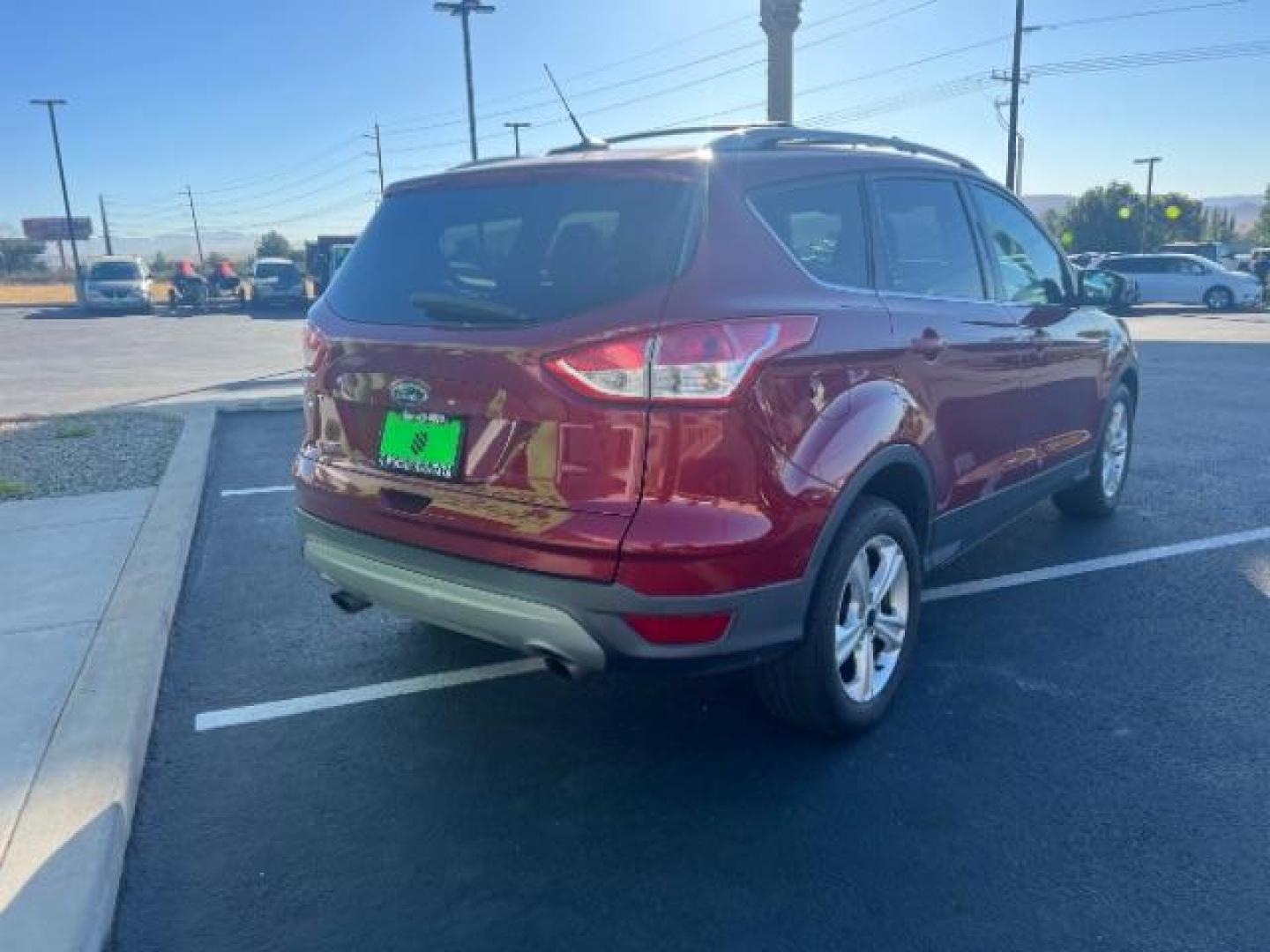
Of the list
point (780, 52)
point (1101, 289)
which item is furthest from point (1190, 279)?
point (1101, 289)

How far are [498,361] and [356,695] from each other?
165cm

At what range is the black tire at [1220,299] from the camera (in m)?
27.2

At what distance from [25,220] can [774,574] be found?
84.7 meters

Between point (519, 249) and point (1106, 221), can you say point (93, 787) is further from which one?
point (1106, 221)

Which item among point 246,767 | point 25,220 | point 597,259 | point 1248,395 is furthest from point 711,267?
point 25,220

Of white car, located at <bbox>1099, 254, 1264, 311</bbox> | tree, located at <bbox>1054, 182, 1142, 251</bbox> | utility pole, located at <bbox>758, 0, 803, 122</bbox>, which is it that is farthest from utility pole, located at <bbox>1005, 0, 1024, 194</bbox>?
tree, located at <bbox>1054, 182, 1142, 251</bbox>

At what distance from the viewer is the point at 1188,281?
91.4 ft

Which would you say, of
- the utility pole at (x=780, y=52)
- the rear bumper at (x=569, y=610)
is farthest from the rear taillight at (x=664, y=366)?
the utility pole at (x=780, y=52)

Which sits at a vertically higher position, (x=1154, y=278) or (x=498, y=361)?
(x=498, y=361)

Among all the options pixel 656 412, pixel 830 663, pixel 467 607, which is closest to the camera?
pixel 656 412

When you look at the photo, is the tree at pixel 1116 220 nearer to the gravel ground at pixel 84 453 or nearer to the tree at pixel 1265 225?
the tree at pixel 1265 225

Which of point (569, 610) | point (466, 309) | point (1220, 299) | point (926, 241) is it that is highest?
point (926, 241)

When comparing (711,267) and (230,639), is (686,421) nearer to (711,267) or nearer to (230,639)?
(711,267)

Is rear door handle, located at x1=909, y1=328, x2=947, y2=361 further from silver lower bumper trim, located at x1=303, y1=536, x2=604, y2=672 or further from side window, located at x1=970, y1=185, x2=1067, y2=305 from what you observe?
silver lower bumper trim, located at x1=303, y1=536, x2=604, y2=672
